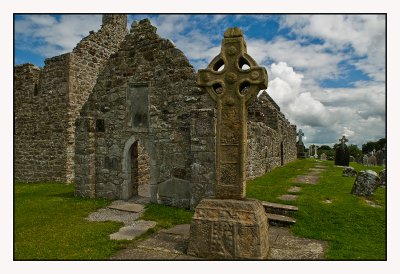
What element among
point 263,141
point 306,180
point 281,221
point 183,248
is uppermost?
point 263,141

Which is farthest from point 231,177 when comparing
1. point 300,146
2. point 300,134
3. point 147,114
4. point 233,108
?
point 300,134

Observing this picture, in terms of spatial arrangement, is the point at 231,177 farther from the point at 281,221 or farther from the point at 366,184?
the point at 366,184

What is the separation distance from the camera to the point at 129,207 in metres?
9.02

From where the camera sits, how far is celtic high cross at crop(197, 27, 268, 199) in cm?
514

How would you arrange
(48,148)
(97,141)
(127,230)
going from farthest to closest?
(48,148), (97,141), (127,230)

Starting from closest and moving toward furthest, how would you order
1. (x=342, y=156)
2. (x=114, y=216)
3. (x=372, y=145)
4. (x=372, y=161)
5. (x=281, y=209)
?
(x=281, y=209), (x=114, y=216), (x=342, y=156), (x=372, y=161), (x=372, y=145)

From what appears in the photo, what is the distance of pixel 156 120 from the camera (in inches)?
365

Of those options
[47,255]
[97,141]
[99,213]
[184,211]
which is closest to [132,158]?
[97,141]

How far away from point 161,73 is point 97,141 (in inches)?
128

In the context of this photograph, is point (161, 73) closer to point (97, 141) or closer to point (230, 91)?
point (97, 141)

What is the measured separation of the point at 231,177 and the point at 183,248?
1.54 m

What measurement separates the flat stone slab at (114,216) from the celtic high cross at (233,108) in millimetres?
3408

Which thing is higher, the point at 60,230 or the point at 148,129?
the point at 148,129

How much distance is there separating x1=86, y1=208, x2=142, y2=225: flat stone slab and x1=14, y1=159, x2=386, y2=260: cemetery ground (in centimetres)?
22
